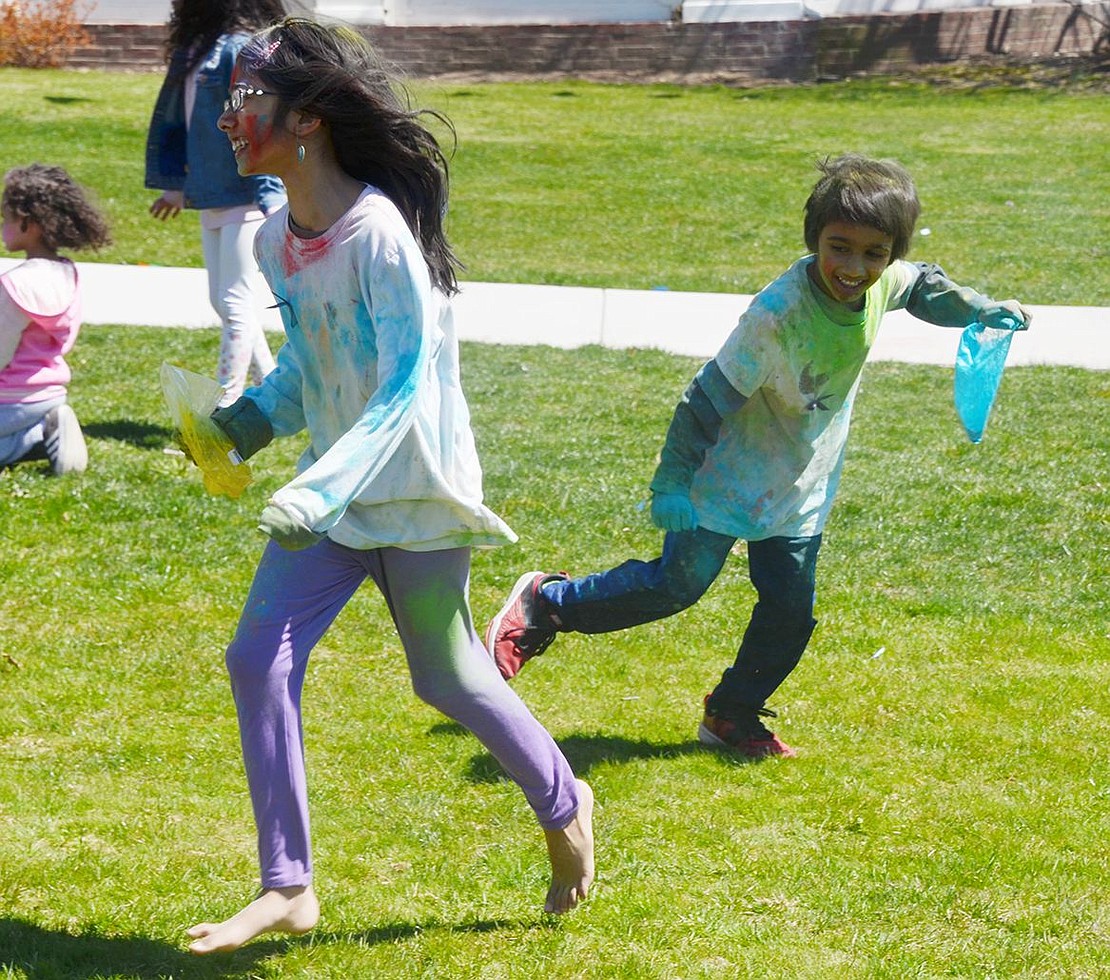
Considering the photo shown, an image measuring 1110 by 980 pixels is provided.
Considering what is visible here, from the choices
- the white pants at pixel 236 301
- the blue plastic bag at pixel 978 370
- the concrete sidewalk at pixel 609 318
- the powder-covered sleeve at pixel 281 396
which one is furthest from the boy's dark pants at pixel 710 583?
the concrete sidewalk at pixel 609 318

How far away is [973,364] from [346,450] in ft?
6.75

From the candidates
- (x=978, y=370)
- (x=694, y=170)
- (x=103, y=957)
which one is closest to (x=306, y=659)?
(x=103, y=957)

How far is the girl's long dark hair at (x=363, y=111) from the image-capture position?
9.79ft

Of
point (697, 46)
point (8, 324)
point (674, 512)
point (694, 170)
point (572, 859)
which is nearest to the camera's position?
point (572, 859)

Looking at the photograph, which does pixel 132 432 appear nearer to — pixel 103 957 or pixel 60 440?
pixel 60 440

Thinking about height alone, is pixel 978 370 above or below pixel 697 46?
above

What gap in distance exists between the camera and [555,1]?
69.8 ft

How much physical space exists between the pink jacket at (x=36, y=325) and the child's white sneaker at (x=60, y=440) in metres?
0.10

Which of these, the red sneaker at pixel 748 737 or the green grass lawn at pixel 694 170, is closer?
the red sneaker at pixel 748 737

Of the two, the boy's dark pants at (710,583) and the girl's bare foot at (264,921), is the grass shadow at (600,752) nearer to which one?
the boy's dark pants at (710,583)

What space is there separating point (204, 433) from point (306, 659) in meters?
0.58

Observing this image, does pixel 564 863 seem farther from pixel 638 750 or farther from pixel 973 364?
pixel 973 364

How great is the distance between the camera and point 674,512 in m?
3.78

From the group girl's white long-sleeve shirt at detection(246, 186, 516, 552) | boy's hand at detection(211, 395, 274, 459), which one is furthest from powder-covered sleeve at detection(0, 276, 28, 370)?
girl's white long-sleeve shirt at detection(246, 186, 516, 552)
